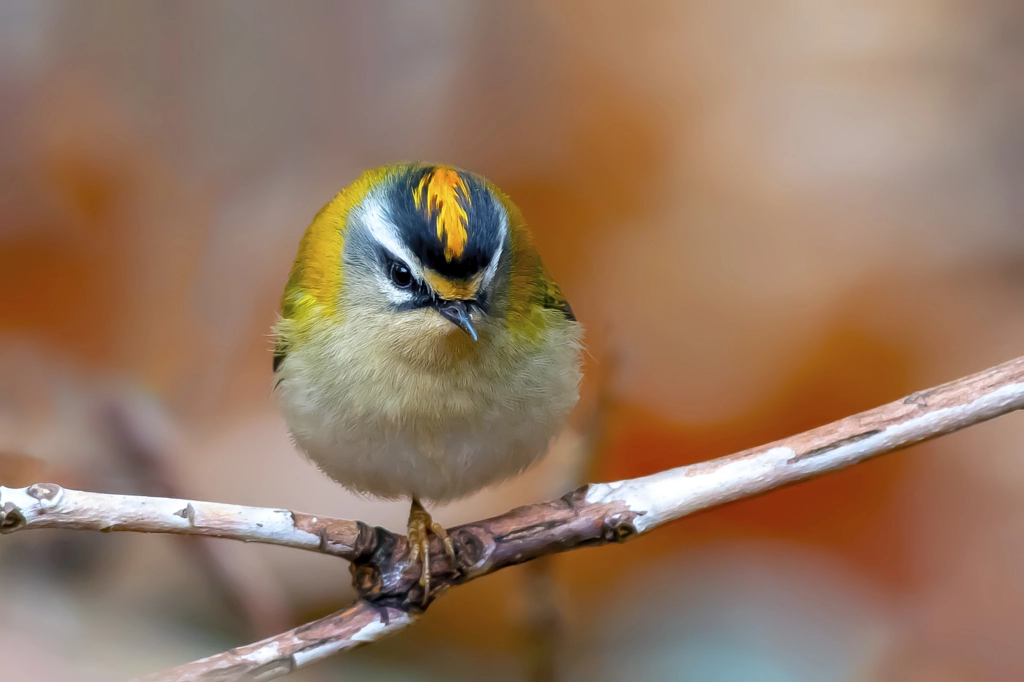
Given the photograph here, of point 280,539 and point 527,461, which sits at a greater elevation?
point 527,461

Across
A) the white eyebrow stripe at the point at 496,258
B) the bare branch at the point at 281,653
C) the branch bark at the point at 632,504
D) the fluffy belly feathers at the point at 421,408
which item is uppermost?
the white eyebrow stripe at the point at 496,258

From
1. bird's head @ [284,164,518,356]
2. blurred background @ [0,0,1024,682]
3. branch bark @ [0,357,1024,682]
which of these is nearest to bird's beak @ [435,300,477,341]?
bird's head @ [284,164,518,356]

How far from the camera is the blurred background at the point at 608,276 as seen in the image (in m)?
1.33

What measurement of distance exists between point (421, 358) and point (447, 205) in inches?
6.3

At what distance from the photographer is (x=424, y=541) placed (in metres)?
0.83

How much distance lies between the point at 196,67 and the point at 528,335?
978 millimetres

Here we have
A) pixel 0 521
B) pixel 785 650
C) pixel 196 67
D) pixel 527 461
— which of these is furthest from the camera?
pixel 196 67

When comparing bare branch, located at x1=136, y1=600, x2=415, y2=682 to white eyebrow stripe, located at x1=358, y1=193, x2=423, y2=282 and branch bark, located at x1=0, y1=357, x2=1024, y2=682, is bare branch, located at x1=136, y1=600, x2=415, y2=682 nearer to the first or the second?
branch bark, located at x1=0, y1=357, x2=1024, y2=682

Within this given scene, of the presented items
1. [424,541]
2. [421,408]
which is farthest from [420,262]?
[424,541]

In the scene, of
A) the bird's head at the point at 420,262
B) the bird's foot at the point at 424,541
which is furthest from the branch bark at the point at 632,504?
the bird's head at the point at 420,262

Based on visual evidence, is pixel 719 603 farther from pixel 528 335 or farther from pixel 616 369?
pixel 528 335

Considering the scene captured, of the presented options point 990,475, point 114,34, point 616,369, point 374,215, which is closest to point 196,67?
point 114,34

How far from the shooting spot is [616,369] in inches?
58.2

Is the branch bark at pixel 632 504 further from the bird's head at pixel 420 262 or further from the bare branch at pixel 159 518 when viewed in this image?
the bird's head at pixel 420 262
